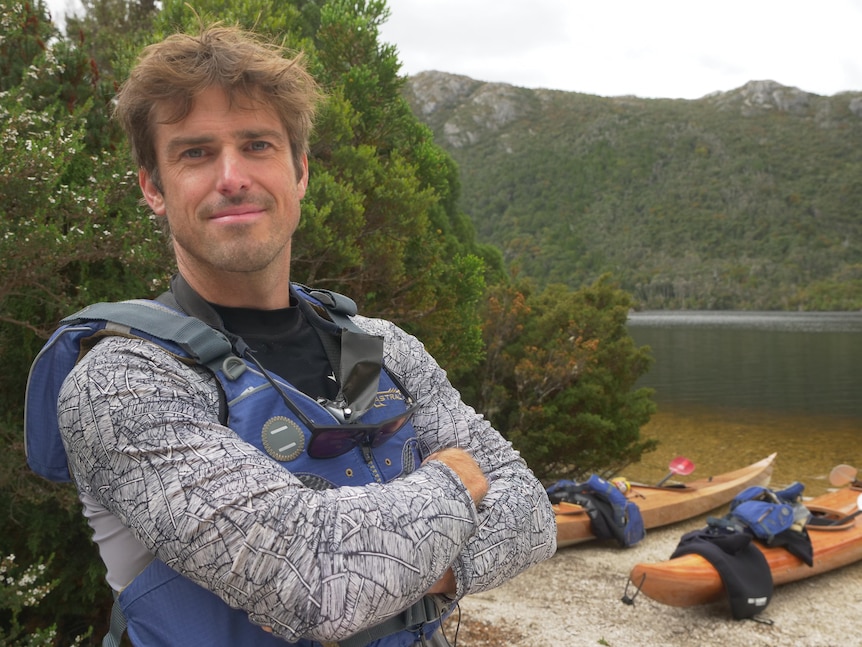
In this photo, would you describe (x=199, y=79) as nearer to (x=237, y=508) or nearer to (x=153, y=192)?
(x=153, y=192)

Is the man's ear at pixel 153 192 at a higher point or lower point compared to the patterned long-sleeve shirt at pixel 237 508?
higher

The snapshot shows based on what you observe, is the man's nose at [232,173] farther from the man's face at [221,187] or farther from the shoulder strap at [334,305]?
the shoulder strap at [334,305]

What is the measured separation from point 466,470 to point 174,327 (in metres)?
0.83

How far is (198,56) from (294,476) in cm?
119

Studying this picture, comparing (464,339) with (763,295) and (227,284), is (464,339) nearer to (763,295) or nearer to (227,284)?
(227,284)

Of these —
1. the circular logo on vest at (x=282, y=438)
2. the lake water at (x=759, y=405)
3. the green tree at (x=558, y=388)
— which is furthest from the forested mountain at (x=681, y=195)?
the circular logo on vest at (x=282, y=438)

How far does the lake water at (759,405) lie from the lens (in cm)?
1978

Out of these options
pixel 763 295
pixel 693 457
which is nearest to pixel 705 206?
pixel 763 295

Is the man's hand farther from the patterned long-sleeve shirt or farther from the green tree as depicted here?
the green tree

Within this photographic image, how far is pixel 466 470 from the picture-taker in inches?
74.0

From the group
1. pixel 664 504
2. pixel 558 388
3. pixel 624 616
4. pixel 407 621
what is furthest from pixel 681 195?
pixel 407 621

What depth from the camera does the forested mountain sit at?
390ft

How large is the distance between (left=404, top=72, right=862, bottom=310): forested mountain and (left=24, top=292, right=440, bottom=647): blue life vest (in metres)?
90.1

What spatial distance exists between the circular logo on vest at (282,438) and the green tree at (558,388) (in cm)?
1117
